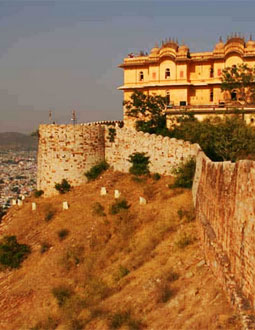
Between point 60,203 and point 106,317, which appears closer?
point 106,317

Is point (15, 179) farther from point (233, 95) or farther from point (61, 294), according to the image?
point (61, 294)

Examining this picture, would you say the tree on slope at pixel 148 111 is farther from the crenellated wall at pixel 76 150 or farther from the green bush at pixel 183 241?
the green bush at pixel 183 241

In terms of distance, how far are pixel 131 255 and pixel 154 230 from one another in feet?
5.75

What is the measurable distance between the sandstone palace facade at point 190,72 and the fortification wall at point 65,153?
10638mm

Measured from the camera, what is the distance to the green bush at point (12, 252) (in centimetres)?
2547

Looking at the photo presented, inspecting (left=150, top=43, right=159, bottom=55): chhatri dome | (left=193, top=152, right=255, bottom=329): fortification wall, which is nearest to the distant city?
(left=150, top=43, right=159, bottom=55): chhatri dome

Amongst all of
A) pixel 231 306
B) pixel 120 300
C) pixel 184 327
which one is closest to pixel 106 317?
pixel 120 300

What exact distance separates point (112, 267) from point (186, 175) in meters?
6.96

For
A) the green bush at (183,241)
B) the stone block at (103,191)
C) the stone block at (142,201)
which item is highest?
the stone block at (103,191)

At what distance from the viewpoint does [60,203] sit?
98.3 ft

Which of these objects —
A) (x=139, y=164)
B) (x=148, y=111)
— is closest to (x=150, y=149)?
(x=139, y=164)

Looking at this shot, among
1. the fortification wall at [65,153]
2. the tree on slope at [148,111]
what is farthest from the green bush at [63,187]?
the tree on slope at [148,111]

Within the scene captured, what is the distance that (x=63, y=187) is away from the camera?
31.3 m

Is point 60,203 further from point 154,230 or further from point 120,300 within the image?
point 120,300
